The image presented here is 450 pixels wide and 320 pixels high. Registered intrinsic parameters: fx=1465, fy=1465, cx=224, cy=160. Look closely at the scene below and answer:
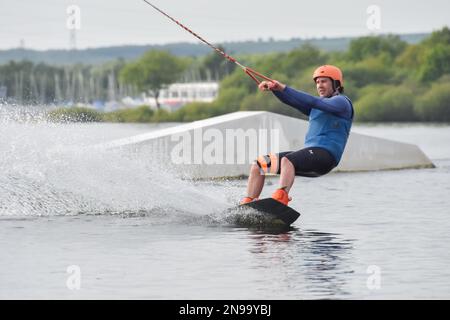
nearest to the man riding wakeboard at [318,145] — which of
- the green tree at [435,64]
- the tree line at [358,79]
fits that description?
the tree line at [358,79]

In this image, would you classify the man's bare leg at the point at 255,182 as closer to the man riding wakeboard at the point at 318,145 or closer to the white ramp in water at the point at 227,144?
the man riding wakeboard at the point at 318,145

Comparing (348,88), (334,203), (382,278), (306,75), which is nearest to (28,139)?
(334,203)

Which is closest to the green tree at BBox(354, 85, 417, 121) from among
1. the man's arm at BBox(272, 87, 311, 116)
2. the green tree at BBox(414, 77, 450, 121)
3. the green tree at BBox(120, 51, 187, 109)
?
the green tree at BBox(414, 77, 450, 121)

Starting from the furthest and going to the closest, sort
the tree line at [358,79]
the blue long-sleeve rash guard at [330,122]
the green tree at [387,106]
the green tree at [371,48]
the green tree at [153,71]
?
the green tree at [153,71] < the green tree at [371,48] < the tree line at [358,79] < the green tree at [387,106] < the blue long-sleeve rash guard at [330,122]

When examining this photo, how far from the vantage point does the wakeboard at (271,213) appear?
15.2 metres

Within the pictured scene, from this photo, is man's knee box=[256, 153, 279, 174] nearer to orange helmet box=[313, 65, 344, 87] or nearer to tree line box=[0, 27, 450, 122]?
orange helmet box=[313, 65, 344, 87]

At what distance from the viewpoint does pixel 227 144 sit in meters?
25.1

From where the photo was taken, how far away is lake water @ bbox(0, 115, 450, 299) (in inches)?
444

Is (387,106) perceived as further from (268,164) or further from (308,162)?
(308,162)

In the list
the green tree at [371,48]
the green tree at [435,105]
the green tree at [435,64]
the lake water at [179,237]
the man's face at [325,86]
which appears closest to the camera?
the lake water at [179,237]

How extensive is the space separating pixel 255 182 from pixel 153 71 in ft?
492

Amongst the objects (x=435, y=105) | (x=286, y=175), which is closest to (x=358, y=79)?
(x=435, y=105)

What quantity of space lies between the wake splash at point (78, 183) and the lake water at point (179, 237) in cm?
2

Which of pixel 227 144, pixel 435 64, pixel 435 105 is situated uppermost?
pixel 227 144
